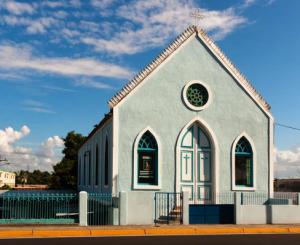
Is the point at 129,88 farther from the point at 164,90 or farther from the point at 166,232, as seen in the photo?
the point at 166,232

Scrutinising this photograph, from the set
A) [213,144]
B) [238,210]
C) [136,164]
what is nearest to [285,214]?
[238,210]

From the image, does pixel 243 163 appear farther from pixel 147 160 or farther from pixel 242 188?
pixel 147 160

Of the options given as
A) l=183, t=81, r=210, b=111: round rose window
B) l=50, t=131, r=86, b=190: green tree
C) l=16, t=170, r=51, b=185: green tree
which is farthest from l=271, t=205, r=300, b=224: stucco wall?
l=16, t=170, r=51, b=185: green tree

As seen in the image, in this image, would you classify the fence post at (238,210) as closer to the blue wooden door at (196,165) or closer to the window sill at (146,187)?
the blue wooden door at (196,165)

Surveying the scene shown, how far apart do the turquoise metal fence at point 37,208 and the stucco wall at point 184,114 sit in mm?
2704

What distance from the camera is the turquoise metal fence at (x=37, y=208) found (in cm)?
1770

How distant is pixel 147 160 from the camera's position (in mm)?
21234

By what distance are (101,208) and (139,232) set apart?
11.3 feet

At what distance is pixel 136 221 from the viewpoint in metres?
18.5

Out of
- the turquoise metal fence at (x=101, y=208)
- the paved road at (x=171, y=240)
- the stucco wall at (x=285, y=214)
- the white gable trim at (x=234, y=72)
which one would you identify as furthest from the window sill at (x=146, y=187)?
the white gable trim at (x=234, y=72)

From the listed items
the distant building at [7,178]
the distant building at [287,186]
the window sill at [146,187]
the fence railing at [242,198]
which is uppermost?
the window sill at [146,187]

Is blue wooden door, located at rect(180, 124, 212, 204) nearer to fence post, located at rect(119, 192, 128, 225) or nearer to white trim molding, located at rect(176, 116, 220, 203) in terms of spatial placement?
white trim molding, located at rect(176, 116, 220, 203)

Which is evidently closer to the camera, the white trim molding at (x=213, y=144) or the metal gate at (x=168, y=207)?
the metal gate at (x=168, y=207)

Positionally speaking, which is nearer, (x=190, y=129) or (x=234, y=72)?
(x=190, y=129)
